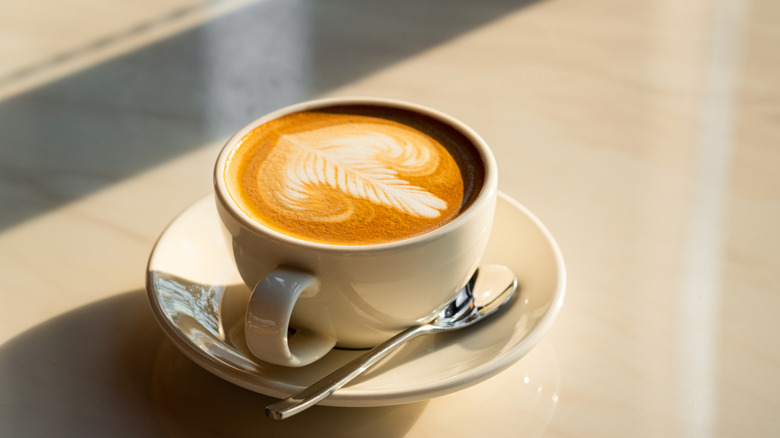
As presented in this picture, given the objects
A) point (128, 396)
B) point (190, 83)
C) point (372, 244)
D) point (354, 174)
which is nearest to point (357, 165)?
point (354, 174)

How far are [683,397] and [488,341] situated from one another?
0.16 meters

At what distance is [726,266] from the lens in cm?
75

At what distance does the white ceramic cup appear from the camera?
1.74 ft

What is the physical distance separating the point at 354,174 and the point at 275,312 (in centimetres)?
16

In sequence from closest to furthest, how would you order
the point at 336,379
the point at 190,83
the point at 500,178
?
Answer: the point at 336,379 → the point at 500,178 → the point at 190,83

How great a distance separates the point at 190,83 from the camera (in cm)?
109

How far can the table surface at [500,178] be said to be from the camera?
59 centimetres

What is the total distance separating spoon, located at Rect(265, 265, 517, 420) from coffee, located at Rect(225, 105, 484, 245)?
3.3 inches

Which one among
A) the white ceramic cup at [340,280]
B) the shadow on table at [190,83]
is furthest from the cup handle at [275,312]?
the shadow on table at [190,83]

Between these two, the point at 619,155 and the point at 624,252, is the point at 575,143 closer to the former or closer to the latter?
the point at 619,155

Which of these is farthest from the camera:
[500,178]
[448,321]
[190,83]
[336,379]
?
[190,83]

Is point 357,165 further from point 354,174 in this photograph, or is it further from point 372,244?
point 372,244

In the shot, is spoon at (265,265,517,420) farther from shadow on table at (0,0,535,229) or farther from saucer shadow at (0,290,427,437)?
shadow on table at (0,0,535,229)

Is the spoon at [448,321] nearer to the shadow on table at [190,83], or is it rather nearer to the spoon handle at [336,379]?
the spoon handle at [336,379]
